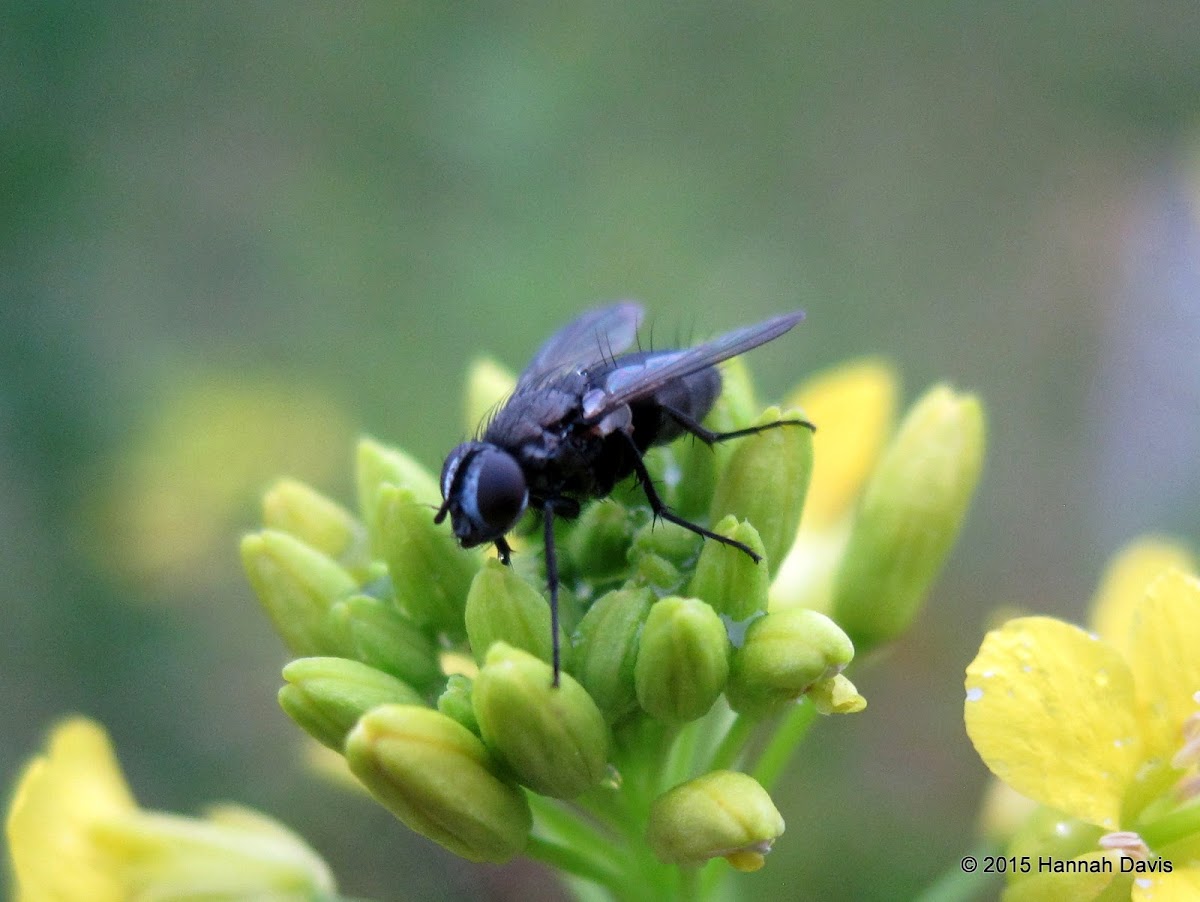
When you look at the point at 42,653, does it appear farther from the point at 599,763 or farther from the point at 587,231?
the point at 599,763

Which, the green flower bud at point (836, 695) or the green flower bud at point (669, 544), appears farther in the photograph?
the green flower bud at point (669, 544)

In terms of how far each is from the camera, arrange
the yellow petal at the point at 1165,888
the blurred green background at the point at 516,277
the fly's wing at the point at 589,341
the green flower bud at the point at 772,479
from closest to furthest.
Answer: the yellow petal at the point at 1165,888 → the green flower bud at the point at 772,479 → the fly's wing at the point at 589,341 → the blurred green background at the point at 516,277

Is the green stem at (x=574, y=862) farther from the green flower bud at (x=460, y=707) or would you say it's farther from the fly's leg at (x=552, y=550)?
the fly's leg at (x=552, y=550)

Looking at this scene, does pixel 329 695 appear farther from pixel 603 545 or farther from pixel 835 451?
pixel 835 451

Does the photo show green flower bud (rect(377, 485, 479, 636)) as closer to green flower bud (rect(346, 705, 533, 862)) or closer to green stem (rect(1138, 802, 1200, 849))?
green flower bud (rect(346, 705, 533, 862))

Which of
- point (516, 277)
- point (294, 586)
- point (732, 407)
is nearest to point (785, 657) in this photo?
point (732, 407)

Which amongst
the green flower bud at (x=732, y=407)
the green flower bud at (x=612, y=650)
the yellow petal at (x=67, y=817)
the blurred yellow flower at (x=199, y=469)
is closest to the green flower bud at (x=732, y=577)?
the green flower bud at (x=612, y=650)
